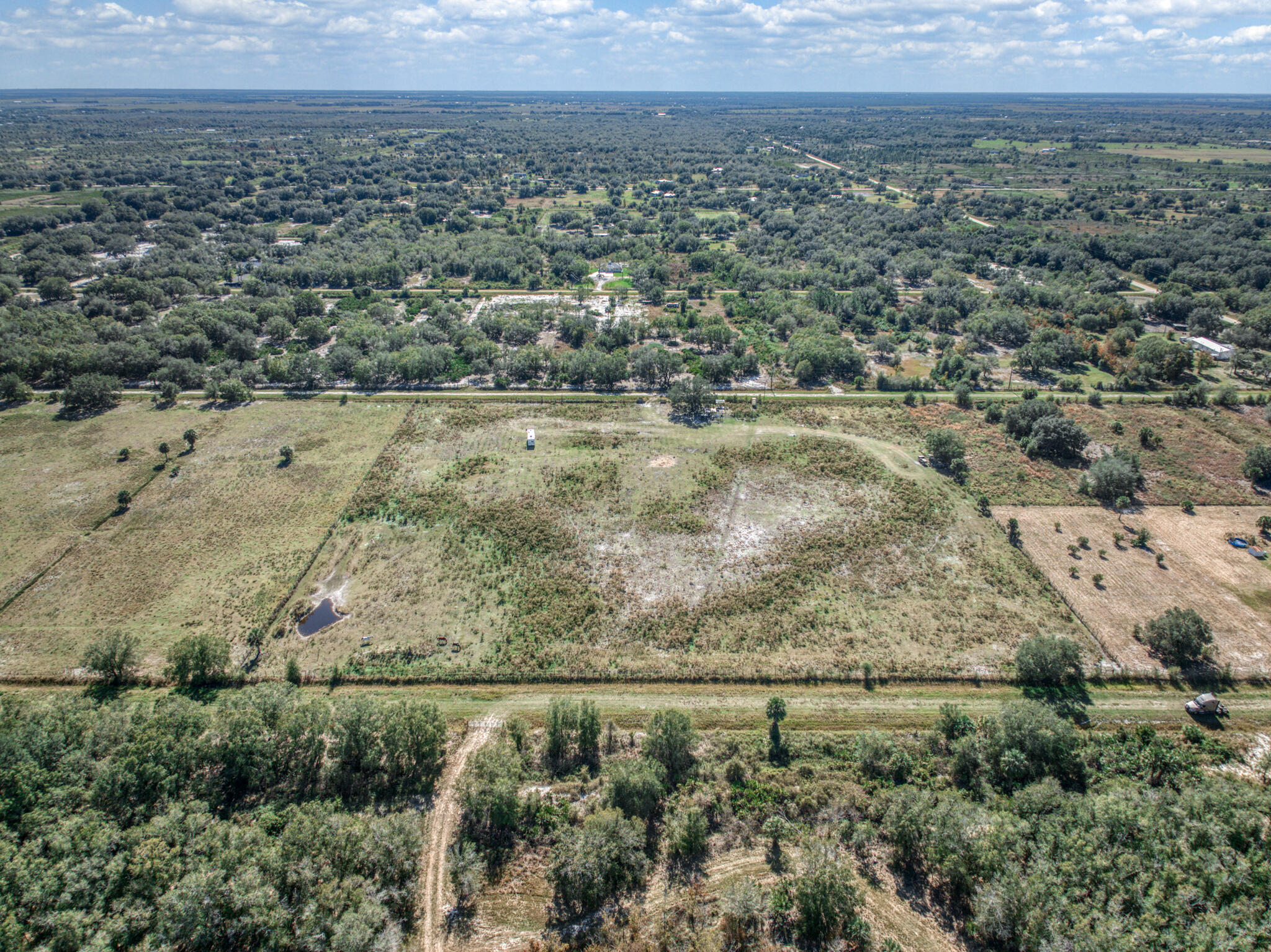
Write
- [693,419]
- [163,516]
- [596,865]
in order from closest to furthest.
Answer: [596,865]
[163,516]
[693,419]

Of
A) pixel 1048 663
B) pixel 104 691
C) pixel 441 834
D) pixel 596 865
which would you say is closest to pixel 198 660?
pixel 104 691

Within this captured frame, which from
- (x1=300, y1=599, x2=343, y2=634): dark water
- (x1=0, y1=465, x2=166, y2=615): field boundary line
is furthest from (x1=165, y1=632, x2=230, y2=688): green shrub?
(x1=0, y1=465, x2=166, y2=615): field boundary line

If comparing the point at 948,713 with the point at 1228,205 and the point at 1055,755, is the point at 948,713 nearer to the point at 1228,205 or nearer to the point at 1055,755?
the point at 1055,755

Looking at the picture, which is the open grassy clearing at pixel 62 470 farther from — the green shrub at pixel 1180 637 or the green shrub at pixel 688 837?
the green shrub at pixel 1180 637

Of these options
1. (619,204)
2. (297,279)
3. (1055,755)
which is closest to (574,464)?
(1055,755)

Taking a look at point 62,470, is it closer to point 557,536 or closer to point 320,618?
point 320,618

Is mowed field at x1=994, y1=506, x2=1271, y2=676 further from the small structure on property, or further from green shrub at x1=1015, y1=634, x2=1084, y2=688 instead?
the small structure on property
